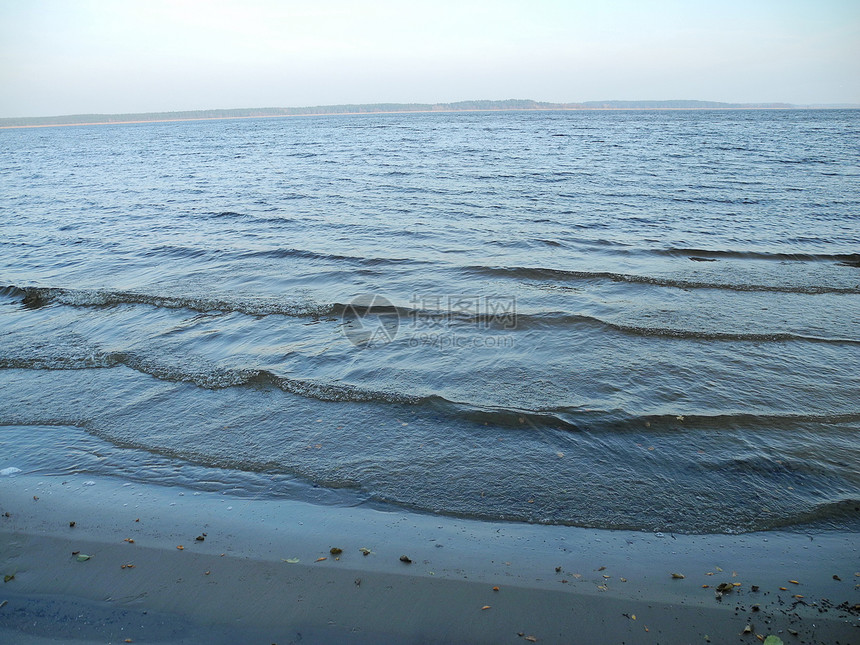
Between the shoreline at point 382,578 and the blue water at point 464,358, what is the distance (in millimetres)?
341

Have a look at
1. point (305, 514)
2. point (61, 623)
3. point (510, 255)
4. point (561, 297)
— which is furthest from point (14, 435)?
point (510, 255)

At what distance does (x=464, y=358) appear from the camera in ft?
25.9

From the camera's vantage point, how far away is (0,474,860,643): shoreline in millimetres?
3443

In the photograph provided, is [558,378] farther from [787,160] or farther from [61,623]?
[787,160]

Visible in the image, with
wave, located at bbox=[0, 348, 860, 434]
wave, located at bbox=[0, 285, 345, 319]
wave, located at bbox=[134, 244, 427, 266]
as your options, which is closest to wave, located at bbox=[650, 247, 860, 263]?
wave, located at bbox=[134, 244, 427, 266]

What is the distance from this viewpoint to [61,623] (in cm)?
348

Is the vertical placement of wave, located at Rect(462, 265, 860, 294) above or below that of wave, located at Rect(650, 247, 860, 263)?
below

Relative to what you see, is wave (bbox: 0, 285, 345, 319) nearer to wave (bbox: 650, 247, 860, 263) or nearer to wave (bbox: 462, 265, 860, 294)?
wave (bbox: 462, 265, 860, 294)

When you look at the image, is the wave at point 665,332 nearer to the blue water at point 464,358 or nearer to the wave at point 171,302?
the blue water at point 464,358

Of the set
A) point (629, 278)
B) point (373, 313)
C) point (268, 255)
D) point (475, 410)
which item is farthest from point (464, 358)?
point (268, 255)

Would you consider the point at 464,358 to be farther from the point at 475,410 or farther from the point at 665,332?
the point at 665,332

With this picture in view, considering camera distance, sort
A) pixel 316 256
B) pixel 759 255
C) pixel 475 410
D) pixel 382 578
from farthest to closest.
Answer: pixel 316 256 < pixel 759 255 < pixel 475 410 < pixel 382 578

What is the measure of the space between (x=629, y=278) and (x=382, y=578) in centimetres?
914

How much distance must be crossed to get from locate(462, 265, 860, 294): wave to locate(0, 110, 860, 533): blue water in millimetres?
67
